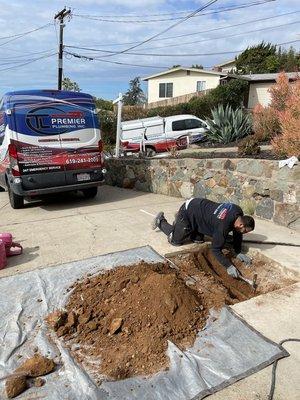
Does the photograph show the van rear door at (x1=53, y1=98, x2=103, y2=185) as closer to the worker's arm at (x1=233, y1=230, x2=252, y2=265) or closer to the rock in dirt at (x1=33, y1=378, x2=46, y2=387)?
the worker's arm at (x1=233, y1=230, x2=252, y2=265)

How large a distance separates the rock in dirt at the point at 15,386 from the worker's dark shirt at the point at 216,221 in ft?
8.74

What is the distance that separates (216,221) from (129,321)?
1832 mm

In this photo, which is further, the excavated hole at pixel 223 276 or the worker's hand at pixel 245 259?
the worker's hand at pixel 245 259

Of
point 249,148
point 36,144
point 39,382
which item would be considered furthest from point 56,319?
point 249,148

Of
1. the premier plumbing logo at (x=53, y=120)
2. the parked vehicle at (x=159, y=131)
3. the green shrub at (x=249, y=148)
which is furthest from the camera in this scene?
the parked vehicle at (x=159, y=131)

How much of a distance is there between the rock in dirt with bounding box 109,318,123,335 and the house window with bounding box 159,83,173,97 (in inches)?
1341

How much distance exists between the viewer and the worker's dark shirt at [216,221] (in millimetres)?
4549

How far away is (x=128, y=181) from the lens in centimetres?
1042

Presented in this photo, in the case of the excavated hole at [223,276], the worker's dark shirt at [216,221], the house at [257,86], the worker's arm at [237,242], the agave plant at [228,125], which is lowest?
the excavated hole at [223,276]

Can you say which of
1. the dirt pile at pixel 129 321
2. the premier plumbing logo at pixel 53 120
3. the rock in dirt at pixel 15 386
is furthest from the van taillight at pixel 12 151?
the rock in dirt at pixel 15 386

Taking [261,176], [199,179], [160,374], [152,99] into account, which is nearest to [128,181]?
[199,179]

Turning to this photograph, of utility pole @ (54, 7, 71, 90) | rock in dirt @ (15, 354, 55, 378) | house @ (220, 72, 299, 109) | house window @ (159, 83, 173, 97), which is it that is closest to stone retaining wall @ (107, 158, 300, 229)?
rock in dirt @ (15, 354, 55, 378)

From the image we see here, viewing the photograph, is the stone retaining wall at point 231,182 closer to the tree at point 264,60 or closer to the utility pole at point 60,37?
the utility pole at point 60,37

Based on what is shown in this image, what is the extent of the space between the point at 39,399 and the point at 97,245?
303 centimetres
